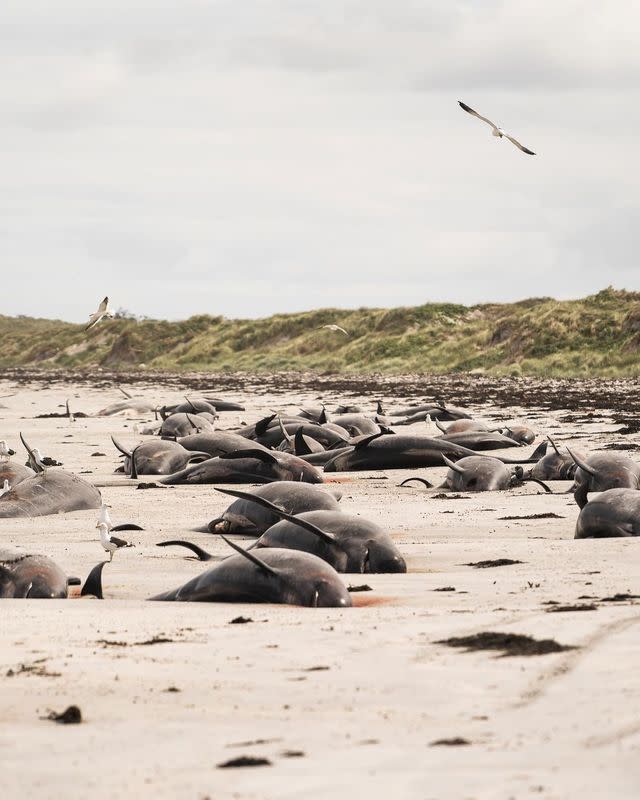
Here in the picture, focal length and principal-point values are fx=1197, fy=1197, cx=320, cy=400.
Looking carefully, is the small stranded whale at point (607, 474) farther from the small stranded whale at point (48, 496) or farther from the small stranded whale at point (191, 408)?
the small stranded whale at point (191, 408)

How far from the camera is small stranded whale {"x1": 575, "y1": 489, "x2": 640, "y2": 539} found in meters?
7.72

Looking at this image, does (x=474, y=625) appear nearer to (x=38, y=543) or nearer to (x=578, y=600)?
(x=578, y=600)

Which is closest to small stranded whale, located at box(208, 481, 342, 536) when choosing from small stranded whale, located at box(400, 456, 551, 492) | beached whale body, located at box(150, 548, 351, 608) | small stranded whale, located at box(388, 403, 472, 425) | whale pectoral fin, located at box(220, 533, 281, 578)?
beached whale body, located at box(150, 548, 351, 608)

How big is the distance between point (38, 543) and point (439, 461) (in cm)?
643

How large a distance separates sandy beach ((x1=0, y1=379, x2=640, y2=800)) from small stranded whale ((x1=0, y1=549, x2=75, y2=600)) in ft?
0.77

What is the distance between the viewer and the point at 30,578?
6.10m

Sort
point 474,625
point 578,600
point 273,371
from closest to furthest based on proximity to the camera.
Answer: point 474,625
point 578,600
point 273,371

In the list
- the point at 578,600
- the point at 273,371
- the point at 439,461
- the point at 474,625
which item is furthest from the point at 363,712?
the point at 273,371

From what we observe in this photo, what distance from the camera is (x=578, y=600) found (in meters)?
5.54

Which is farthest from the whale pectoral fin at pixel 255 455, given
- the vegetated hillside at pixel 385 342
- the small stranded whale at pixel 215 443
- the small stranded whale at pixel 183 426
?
the vegetated hillside at pixel 385 342

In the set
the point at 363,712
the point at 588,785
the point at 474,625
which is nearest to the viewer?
the point at 588,785

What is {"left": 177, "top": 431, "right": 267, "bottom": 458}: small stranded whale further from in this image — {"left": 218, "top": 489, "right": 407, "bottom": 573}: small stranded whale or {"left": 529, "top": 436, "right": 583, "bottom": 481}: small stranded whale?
{"left": 218, "top": 489, "right": 407, "bottom": 573}: small stranded whale

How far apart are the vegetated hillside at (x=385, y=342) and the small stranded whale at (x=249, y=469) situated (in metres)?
29.0

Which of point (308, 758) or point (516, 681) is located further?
point (516, 681)
